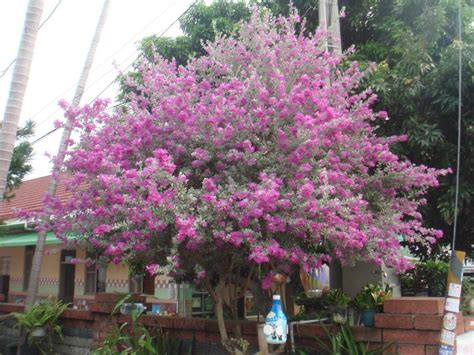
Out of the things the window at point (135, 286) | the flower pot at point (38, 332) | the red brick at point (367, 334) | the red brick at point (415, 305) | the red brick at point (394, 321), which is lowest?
the flower pot at point (38, 332)

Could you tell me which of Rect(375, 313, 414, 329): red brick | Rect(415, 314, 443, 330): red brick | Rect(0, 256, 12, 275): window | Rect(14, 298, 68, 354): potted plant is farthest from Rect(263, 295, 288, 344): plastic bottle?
Rect(0, 256, 12, 275): window

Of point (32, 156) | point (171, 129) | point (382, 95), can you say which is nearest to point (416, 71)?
point (382, 95)

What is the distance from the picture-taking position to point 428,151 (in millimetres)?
7406

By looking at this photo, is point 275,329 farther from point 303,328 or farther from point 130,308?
point 130,308

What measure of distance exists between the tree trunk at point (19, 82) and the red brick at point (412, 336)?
5.01 meters

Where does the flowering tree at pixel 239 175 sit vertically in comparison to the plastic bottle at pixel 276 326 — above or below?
above

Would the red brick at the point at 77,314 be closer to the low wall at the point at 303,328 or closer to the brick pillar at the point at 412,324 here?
the low wall at the point at 303,328

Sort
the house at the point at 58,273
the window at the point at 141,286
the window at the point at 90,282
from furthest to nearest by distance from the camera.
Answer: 1. the window at the point at 90,282
2. the window at the point at 141,286
3. the house at the point at 58,273

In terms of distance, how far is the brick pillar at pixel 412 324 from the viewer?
16.4 ft

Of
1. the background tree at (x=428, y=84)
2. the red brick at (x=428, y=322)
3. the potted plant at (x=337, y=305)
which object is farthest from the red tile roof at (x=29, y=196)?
the red brick at (x=428, y=322)

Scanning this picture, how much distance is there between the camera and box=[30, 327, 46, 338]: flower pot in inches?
330

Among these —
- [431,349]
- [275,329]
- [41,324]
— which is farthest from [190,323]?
[41,324]

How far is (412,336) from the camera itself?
511 cm

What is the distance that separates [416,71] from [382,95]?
0.64 meters
